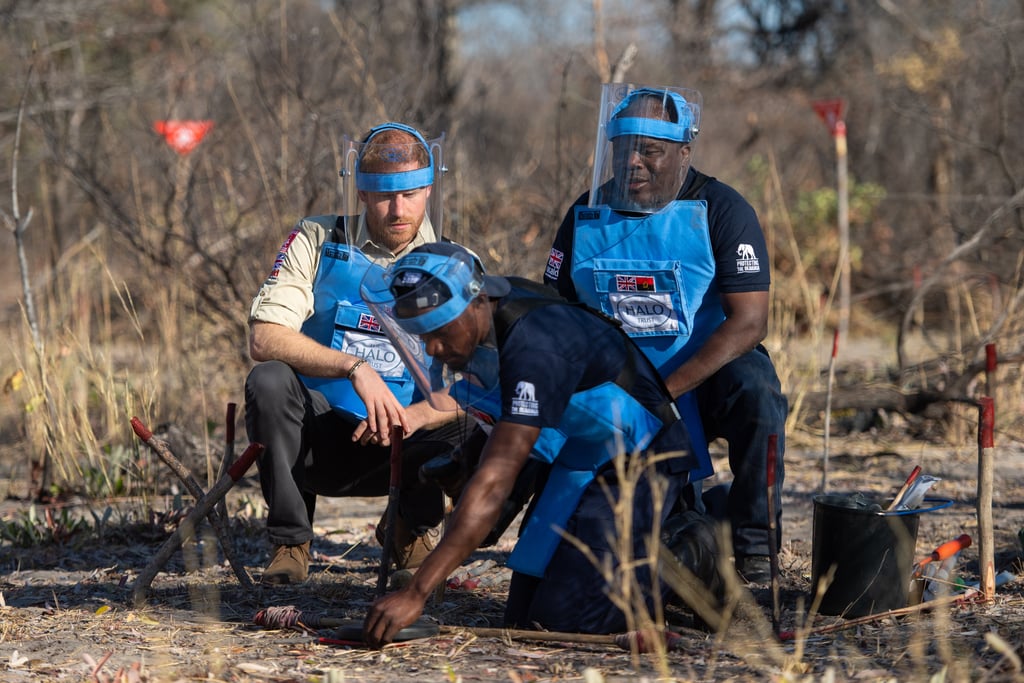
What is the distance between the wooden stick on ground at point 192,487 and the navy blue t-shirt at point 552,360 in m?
1.39

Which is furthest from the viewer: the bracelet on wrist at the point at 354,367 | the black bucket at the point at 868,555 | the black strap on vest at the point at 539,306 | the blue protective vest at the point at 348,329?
the blue protective vest at the point at 348,329

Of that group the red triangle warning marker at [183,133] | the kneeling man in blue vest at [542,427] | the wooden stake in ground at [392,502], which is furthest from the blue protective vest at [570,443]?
the red triangle warning marker at [183,133]

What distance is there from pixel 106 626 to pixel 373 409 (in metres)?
1.14

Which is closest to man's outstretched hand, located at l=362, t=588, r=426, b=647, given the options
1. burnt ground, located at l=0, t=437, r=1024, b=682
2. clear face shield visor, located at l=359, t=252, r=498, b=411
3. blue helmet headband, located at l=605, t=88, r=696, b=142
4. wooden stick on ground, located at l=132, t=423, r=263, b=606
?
burnt ground, located at l=0, t=437, r=1024, b=682

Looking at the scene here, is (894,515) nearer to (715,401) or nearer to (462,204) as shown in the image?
(715,401)

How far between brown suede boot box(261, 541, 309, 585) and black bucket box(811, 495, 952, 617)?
1.90m

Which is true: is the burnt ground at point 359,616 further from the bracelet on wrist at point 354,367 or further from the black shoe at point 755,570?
the bracelet on wrist at point 354,367

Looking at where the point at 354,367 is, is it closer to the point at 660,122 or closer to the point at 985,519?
the point at 660,122

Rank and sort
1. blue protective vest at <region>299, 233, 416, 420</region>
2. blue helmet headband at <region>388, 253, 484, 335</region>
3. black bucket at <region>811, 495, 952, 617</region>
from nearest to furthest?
1. blue helmet headband at <region>388, 253, 484, 335</region>
2. black bucket at <region>811, 495, 952, 617</region>
3. blue protective vest at <region>299, 233, 416, 420</region>

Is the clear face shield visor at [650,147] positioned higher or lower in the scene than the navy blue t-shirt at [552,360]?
higher

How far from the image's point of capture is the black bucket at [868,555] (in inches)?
150

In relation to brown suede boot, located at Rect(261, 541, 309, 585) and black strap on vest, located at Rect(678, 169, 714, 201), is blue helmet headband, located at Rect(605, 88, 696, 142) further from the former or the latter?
brown suede boot, located at Rect(261, 541, 309, 585)

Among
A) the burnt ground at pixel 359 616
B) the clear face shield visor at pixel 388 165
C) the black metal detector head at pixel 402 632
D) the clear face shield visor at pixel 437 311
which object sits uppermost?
the clear face shield visor at pixel 388 165

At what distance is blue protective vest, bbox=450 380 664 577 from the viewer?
→ 11.6ft
